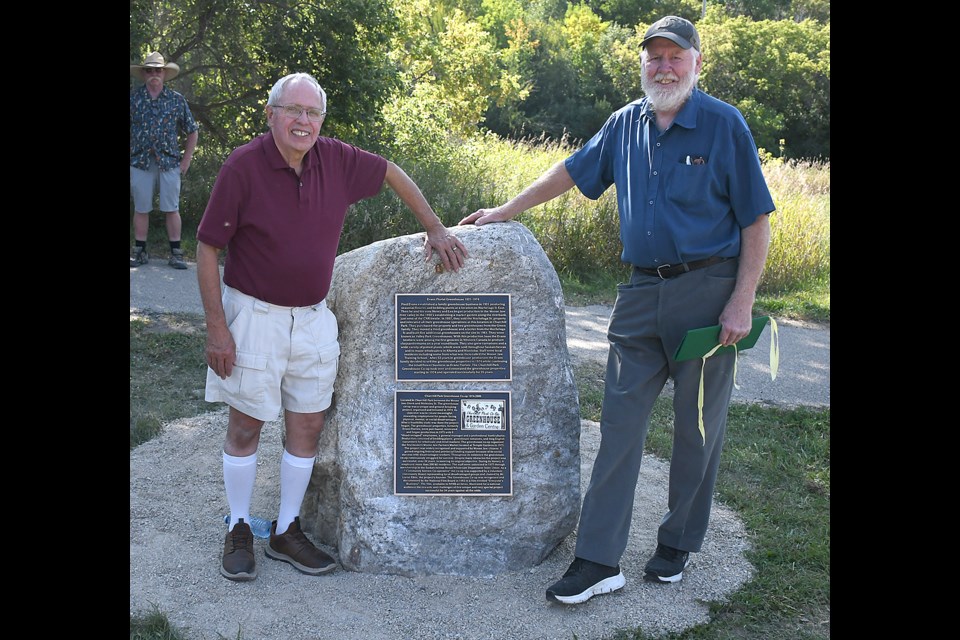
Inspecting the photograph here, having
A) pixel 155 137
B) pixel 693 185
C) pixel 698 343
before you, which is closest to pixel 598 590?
pixel 698 343

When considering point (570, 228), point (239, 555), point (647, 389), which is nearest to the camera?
point (647, 389)

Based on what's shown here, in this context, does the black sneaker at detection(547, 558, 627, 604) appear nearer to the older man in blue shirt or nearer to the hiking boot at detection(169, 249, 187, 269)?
the older man in blue shirt

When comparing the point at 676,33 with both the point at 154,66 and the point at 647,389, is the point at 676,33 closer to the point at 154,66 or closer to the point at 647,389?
the point at 647,389

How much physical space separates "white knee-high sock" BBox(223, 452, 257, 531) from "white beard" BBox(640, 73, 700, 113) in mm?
2365

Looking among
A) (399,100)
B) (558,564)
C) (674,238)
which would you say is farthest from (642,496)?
(399,100)

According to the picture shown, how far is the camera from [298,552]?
4090 mm

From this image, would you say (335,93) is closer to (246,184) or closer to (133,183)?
(133,183)

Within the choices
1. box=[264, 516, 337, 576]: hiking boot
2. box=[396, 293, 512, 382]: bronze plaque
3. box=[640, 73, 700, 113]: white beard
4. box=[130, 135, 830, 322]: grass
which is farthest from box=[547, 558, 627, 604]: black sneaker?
box=[130, 135, 830, 322]: grass

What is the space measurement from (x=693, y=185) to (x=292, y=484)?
2.25 metres

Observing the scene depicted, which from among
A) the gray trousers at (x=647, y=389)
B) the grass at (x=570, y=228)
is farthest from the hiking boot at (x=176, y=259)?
the gray trousers at (x=647, y=389)

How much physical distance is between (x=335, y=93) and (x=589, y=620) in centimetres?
930

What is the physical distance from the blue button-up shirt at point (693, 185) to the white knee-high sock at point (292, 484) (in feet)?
5.87

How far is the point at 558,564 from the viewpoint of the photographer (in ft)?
13.8

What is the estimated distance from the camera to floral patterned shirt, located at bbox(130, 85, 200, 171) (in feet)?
28.3
